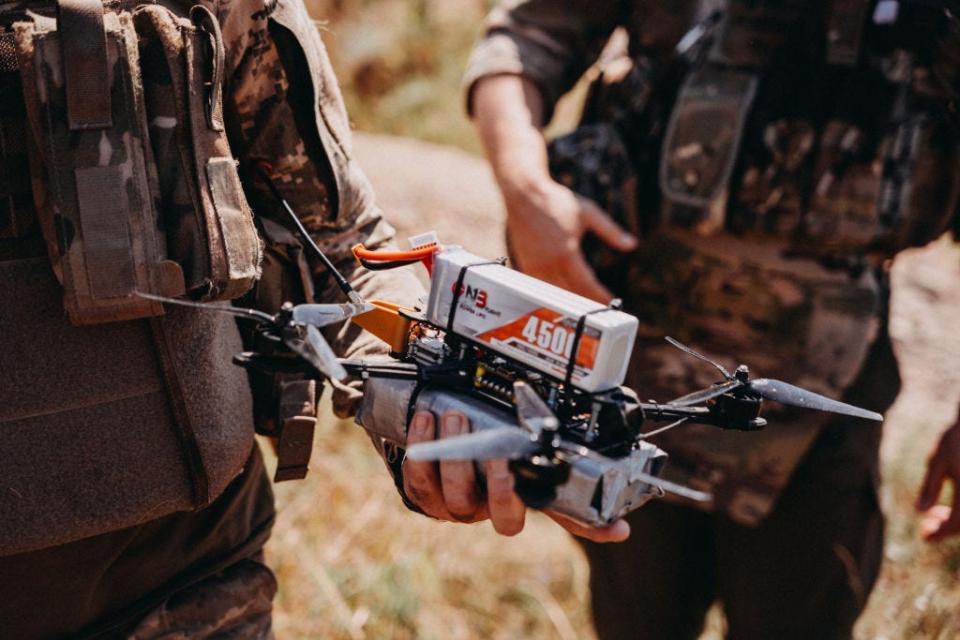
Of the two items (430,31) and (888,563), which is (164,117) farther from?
(430,31)

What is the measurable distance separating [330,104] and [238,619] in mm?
803

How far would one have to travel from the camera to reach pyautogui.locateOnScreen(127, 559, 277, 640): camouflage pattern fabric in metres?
1.34

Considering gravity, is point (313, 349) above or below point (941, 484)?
above

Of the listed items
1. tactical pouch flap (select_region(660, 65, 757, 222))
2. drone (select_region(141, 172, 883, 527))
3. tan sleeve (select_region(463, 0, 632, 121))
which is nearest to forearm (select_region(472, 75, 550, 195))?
tan sleeve (select_region(463, 0, 632, 121))

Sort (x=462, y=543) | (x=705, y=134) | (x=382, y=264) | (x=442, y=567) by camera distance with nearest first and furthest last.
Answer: (x=382, y=264)
(x=705, y=134)
(x=442, y=567)
(x=462, y=543)

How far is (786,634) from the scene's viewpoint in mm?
2156

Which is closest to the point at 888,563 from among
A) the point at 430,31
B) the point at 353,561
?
the point at 353,561

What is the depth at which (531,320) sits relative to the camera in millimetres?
1066

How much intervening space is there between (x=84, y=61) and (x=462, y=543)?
254 cm

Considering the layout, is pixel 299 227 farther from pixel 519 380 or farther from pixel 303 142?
pixel 519 380

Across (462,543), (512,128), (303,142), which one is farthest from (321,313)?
(462,543)

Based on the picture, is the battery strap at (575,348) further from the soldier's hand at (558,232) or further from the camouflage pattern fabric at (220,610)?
the soldier's hand at (558,232)

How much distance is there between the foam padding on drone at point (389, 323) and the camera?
1.21 m

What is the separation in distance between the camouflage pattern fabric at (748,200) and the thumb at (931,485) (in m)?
0.25
